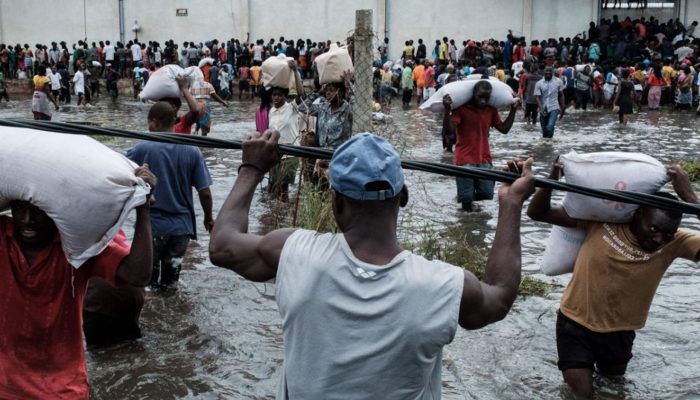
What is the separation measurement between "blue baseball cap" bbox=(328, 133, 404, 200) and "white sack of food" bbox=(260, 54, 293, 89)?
7.14 m

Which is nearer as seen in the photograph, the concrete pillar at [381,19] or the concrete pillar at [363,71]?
the concrete pillar at [363,71]

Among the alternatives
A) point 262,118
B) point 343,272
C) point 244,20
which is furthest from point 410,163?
point 244,20

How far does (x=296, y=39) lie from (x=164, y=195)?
2801cm

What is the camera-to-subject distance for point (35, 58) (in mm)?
31844

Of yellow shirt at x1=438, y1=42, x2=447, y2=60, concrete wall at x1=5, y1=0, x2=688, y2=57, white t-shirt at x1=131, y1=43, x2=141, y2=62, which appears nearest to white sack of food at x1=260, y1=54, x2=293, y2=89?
yellow shirt at x1=438, y1=42, x2=447, y2=60

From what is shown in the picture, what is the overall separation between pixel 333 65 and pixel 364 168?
5.83 meters

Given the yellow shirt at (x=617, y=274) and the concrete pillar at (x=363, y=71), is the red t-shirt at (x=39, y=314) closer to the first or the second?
the yellow shirt at (x=617, y=274)

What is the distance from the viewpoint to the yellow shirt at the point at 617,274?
4.23 m

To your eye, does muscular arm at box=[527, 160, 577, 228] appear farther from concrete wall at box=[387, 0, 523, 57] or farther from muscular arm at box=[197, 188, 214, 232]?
concrete wall at box=[387, 0, 523, 57]

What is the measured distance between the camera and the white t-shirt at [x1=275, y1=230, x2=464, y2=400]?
2.21 metres

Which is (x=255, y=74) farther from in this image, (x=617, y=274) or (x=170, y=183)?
(x=617, y=274)

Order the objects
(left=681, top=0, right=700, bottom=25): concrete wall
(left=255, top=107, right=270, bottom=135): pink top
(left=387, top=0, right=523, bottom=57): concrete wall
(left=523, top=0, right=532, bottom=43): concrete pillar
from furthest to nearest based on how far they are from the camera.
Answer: (left=387, top=0, right=523, bottom=57): concrete wall
(left=523, top=0, right=532, bottom=43): concrete pillar
(left=681, top=0, right=700, bottom=25): concrete wall
(left=255, top=107, right=270, bottom=135): pink top

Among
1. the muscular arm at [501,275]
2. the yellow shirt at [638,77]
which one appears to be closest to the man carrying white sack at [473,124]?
the muscular arm at [501,275]

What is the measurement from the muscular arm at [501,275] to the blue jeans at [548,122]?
14.4 meters
